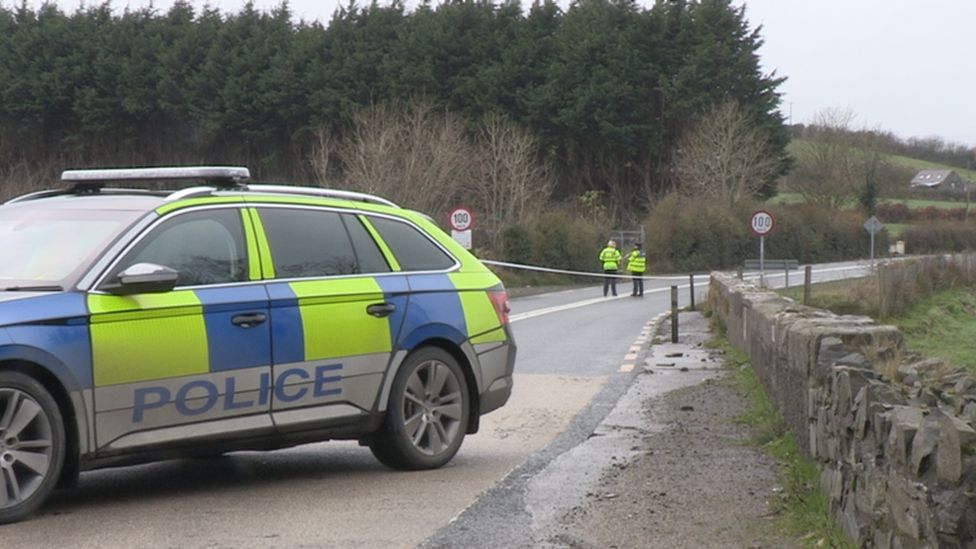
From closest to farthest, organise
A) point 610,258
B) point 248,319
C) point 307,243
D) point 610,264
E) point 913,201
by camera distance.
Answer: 1. point 248,319
2. point 307,243
3. point 610,264
4. point 610,258
5. point 913,201

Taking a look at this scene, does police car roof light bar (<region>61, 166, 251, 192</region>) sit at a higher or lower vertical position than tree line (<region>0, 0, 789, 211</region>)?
lower

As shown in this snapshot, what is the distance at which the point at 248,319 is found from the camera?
8109mm

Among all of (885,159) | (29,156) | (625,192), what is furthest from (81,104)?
(885,159)

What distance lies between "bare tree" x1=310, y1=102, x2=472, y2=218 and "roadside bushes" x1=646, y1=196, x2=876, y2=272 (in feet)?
29.5

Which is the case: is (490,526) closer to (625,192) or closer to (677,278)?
(677,278)

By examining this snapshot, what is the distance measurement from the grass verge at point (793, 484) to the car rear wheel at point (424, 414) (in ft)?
6.56

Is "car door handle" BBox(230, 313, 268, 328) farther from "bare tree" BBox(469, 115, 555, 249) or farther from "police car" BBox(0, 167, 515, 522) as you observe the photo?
"bare tree" BBox(469, 115, 555, 249)

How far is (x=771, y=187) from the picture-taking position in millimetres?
81312

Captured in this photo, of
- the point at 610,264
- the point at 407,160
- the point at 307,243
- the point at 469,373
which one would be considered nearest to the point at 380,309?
the point at 307,243

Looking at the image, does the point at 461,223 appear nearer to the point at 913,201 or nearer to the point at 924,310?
the point at 924,310

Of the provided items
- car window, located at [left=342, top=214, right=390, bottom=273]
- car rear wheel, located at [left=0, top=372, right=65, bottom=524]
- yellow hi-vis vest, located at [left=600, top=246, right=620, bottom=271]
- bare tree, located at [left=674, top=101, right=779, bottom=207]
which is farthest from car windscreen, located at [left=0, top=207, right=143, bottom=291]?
bare tree, located at [left=674, top=101, right=779, bottom=207]

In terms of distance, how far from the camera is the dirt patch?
7.20m

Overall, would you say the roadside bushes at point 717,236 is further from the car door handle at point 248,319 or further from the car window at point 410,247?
the car door handle at point 248,319

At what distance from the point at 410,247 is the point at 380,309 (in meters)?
0.73
